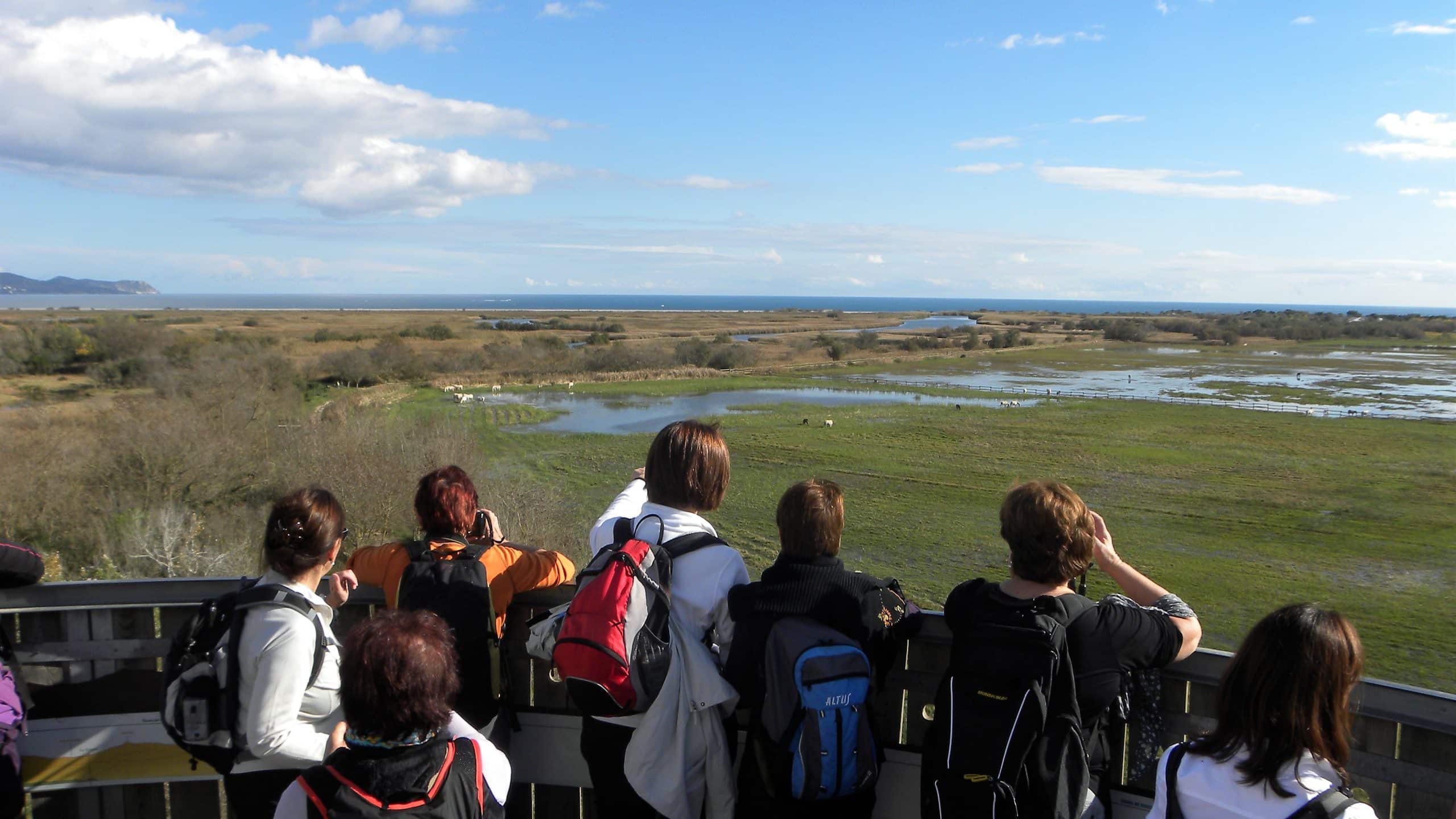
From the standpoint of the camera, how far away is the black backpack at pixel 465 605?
9.60 ft

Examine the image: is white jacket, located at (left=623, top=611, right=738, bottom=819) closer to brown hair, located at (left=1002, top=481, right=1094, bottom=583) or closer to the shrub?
brown hair, located at (left=1002, top=481, right=1094, bottom=583)

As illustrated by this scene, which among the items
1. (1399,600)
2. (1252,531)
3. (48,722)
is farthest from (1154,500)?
(48,722)

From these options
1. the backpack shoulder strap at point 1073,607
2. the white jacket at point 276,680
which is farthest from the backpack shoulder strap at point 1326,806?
the white jacket at point 276,680

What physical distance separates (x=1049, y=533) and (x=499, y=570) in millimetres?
1862

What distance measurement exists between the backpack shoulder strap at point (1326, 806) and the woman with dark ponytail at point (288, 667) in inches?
97.5

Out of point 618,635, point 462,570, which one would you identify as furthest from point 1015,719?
point 462,570

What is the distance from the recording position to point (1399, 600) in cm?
1586

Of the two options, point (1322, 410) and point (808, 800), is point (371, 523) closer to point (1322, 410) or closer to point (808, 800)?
point (808, 800)

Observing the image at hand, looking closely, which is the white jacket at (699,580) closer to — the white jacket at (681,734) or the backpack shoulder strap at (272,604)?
the white jacket at (681,734)

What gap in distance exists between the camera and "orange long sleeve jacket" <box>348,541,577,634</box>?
3111 mm

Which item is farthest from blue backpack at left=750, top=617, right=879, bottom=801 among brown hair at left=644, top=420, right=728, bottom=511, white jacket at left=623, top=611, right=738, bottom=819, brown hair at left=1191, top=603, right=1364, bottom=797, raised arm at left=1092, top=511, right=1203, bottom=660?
brown hair at left=1191, top=603, right=1364, bottom=797

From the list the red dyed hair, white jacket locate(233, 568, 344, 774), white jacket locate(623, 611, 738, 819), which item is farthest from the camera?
the red dyed hair

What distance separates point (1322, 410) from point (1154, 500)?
2188 cm

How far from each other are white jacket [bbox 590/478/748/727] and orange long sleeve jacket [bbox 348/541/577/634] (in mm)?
380
